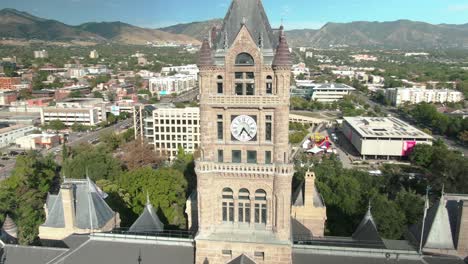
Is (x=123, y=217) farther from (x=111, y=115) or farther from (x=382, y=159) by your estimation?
(x=111, y=115)

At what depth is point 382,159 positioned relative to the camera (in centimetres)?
11625

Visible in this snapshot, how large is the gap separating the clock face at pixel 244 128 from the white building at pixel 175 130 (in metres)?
80.8

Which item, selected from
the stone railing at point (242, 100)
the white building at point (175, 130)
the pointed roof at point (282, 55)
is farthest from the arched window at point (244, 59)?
the white building at point (175, 130)

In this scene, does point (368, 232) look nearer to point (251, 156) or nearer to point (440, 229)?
point (440, 229)

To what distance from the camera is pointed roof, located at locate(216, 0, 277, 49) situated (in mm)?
26881

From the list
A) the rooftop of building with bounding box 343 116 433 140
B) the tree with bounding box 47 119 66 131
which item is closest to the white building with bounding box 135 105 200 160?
the rooftop of building with bounding box 343 116 433 140

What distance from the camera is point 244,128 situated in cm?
2806

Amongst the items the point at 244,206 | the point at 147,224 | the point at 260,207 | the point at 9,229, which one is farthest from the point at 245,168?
the point at 9,229

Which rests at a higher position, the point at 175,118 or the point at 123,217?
the point at 175,118

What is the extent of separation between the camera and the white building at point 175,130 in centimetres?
10906

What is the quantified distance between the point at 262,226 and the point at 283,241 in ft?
6.67

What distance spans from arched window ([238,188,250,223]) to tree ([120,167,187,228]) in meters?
31.3

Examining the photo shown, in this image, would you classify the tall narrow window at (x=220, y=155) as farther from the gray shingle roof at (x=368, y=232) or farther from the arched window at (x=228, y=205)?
the gray shingle roof at (x=368, y=232)

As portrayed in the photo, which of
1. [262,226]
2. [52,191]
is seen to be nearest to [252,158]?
[262,226]
